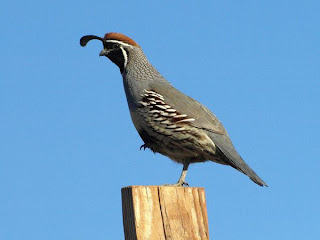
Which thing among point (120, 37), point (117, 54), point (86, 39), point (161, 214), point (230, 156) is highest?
point (86, 39)

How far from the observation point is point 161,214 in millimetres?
4340

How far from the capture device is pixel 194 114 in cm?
723

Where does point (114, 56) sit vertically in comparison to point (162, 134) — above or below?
above

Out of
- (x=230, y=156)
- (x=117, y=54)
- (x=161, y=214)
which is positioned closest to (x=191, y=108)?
(x=230, y=156)

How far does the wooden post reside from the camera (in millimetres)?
4203

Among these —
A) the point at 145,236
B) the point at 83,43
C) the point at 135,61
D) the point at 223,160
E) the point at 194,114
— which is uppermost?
the point at 83,43

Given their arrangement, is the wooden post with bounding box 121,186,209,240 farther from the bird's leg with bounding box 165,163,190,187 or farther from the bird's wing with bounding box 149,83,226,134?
the bird's wing with bounding box 149,83,226,134

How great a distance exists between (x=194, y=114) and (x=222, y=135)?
433mm

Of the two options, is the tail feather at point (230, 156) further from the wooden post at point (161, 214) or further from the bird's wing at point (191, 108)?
the wooden post at point (161, 214)

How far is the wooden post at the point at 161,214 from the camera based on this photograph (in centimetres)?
420

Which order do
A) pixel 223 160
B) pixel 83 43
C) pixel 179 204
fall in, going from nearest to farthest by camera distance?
pixel 179 204, pixel 223 160, pixel 83 43

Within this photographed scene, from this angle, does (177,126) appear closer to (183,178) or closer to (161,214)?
(183,178)

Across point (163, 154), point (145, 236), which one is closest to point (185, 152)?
point (163, 154)

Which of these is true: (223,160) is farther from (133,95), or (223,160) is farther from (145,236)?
(145,236)
